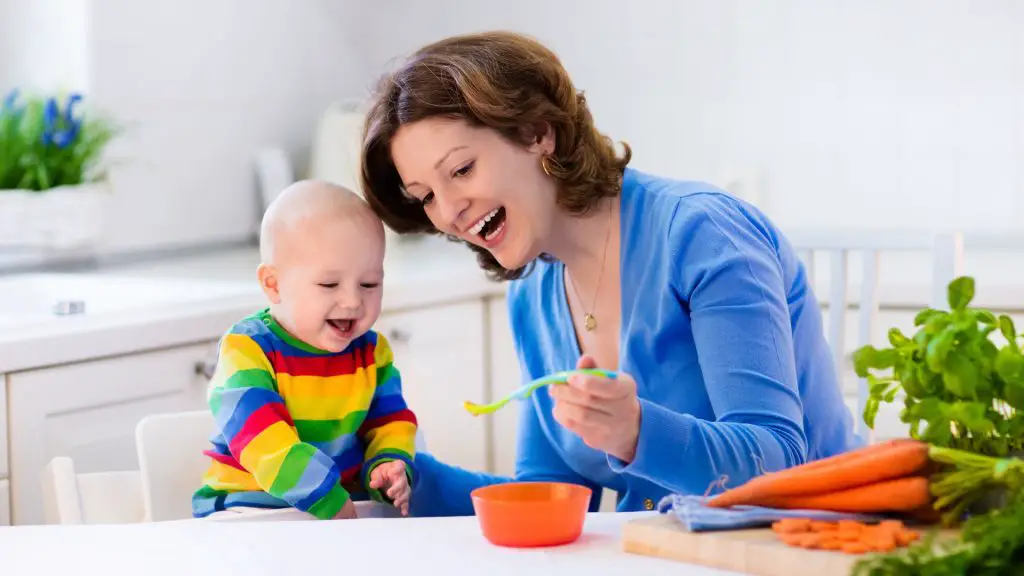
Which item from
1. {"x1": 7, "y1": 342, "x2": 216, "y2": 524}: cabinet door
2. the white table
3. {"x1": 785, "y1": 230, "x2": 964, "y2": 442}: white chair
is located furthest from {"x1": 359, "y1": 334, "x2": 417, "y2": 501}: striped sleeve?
{"x1": 785, "y1": 230, "x2": 964, "y2": 442}: white chair

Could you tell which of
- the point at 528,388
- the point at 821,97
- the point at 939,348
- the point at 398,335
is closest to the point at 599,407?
the point at 528,388

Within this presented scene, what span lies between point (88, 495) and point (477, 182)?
2.17 ft

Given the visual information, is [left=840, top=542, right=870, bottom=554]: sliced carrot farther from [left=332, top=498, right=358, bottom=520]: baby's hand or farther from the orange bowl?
[left=332, top=498, right=358, bottom=520]: baby's hand

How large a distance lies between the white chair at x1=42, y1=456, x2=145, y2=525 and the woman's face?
1.82 ft

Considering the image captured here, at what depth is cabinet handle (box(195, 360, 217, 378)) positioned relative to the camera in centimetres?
234

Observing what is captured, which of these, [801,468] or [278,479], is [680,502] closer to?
[801,468]

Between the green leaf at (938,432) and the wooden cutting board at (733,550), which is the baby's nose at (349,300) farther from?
the green leaf at (938,432)

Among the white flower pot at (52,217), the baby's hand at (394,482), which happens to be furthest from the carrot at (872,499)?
the white flower pot at (52,217)

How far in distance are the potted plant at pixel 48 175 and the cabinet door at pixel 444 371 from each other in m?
0.68

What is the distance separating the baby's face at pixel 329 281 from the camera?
1.68 metres

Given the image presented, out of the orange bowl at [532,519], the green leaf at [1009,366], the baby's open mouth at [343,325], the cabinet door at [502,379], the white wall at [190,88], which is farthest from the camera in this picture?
the white wall at [190,88]

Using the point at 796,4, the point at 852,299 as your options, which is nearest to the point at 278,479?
the point at 852,299

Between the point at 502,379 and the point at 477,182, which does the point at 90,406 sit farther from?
the point at 502,379

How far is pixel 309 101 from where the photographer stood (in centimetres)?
356
